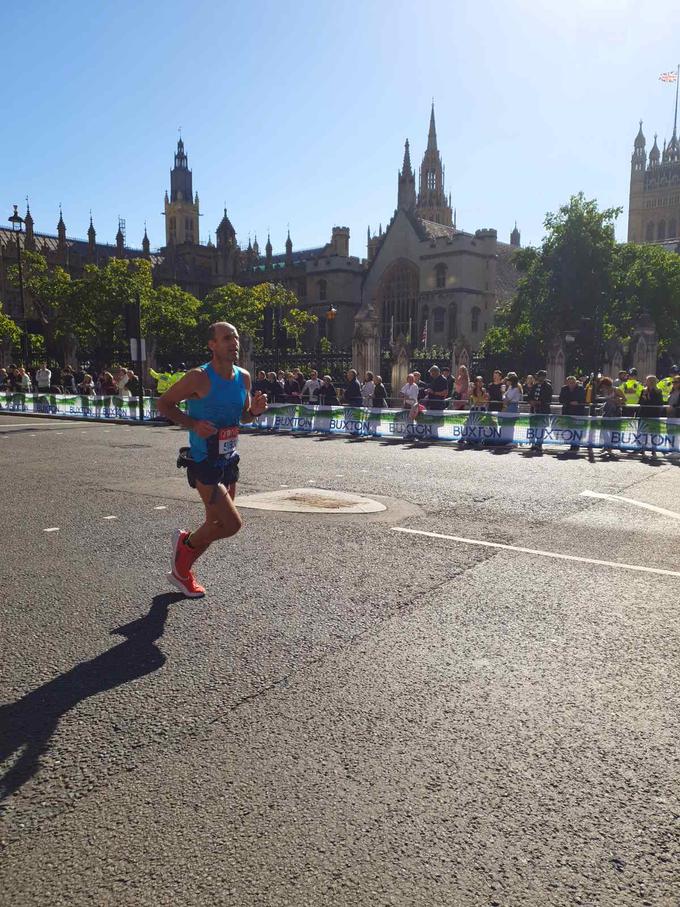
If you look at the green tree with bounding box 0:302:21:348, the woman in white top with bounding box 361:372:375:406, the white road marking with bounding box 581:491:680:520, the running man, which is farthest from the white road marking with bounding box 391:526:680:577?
the green tree with bounding box 0:302:21:348

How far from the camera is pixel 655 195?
111250 mm

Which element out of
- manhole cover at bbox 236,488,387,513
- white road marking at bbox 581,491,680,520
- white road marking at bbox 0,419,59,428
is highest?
white road marking at bbox 0,419,59,428

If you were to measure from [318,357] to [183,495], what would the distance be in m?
29.0

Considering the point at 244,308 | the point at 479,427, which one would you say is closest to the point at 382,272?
the point at 244,308

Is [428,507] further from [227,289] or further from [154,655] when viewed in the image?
[227,289]

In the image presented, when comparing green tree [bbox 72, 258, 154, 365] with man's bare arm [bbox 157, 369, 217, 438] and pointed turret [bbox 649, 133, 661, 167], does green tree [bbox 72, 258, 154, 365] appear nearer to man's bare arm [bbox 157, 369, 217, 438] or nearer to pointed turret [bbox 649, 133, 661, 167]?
man's bare arm [bbox 157, 369, 217, 438]

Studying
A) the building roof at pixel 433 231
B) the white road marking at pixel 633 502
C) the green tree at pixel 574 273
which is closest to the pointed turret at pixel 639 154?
the building roof at pixel 433 231

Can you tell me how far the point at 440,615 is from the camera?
4727 mm

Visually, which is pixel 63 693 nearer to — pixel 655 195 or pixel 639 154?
pixel 655 195

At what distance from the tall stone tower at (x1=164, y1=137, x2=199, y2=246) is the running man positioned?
145 meters

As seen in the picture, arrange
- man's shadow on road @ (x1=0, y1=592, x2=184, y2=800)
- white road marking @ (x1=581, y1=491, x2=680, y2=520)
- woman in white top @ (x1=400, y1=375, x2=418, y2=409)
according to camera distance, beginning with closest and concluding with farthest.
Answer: man's shadow on road @ (x1=0, y1=592, x2=184, y2=800) → white road marking @ (x1=581, y1=491, x2=680, y2=520) → woman in white top @ (x1=400, y1=375, x2=418, y2=409)

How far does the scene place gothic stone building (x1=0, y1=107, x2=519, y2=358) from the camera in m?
A: 66.9

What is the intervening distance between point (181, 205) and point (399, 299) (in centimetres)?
8588

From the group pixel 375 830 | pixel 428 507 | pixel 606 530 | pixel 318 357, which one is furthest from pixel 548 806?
pixel 318 357
